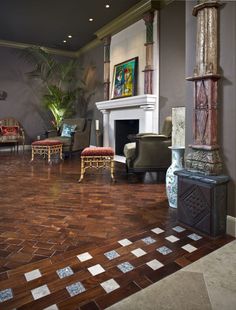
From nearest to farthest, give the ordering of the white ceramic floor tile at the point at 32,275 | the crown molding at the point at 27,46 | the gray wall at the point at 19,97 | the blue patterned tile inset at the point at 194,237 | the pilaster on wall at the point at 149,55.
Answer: the white ceramic floor tile at the point at 32,275 < the blue patterned tile inset at the point at 194,237 < the pilaster on wall at the point at 149,55 < the crown molding at the point at 27,46 < the gray wall at the point at 19,97

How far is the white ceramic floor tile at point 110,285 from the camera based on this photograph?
133 centimetres

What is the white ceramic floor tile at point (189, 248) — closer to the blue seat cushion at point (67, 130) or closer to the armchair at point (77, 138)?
the armchair at point (77, 138)

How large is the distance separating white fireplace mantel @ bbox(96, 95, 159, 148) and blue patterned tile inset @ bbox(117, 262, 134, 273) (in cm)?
353

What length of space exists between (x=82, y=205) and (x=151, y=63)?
130 inches

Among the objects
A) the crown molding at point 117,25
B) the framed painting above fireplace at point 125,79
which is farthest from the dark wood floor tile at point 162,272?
the crown molding at point 117,25

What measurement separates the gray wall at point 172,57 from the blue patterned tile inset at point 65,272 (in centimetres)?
361

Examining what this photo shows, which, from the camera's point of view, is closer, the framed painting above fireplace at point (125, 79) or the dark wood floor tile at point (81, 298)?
the dark wood floor tile at point (81, 298)

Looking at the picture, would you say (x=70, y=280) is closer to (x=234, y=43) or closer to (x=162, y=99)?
(x=234, y=43)

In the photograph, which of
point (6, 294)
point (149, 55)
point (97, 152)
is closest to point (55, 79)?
point (149, 55)

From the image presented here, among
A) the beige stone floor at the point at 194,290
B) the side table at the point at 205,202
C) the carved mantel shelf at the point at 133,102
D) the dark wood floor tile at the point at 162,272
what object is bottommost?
the beige stone floor at the point at 194,290

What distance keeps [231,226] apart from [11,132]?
6.29m

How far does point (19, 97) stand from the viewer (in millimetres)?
7391

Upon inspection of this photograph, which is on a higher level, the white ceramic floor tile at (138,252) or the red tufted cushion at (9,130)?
the red tufted cushion at (9,130)

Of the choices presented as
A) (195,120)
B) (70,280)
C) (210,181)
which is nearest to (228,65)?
(195,120)
